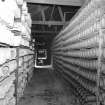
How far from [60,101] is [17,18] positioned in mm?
2484

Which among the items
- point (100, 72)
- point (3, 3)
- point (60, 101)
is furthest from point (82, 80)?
point (3, 3)

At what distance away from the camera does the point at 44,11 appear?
7.88m

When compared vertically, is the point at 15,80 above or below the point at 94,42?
below

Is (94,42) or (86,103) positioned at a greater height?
(94,42)

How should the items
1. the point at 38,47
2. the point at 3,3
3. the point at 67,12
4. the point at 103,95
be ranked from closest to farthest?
1. the point at 3,3
2. the point at 103,95
3. the point at 67,12
4. the point at 38,47

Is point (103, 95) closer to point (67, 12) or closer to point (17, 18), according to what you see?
point (17, 18)

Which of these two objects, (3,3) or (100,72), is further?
(100,72)

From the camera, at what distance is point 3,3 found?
2.01 m

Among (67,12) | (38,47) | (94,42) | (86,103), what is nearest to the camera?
(94,42)

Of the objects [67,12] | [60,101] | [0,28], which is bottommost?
[60,101]

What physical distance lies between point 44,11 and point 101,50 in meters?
5.52

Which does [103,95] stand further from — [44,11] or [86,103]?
[44,11]

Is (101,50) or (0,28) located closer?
(0,28)

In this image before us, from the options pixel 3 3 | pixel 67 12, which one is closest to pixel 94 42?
pixel 3 3
